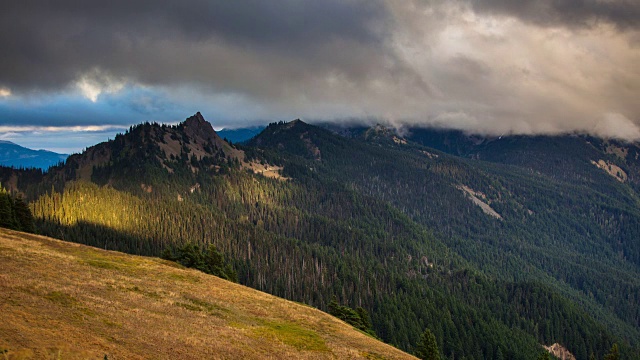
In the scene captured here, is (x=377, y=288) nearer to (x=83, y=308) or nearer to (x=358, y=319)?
(x=358, y=319)

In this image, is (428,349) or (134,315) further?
(428,349)

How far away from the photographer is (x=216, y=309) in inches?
2125

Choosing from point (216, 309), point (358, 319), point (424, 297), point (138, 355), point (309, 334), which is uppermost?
point (138, 355)

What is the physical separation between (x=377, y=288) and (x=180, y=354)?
174 meters

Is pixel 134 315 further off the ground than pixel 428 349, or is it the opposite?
pixel 134 315

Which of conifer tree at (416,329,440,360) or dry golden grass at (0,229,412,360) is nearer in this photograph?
dry golden grass at (0,229,412,360)

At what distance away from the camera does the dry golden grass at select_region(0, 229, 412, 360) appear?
30.3 m

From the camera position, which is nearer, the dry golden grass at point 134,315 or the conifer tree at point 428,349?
the dry golden grass at point 134,315

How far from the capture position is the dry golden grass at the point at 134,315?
30344mm

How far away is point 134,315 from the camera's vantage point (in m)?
41.3

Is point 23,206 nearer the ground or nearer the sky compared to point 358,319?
nearer the sky

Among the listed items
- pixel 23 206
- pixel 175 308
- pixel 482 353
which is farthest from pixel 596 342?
pixel 23 206

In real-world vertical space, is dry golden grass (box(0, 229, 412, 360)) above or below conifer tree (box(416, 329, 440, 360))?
above

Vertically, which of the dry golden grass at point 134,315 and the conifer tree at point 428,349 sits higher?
the dry golden grass at point 134,315
